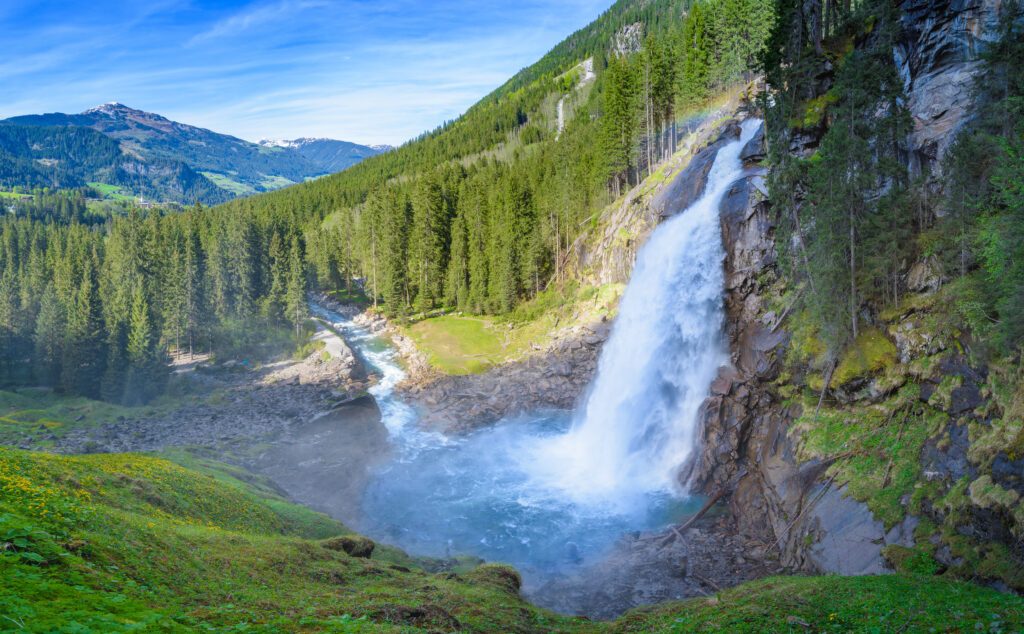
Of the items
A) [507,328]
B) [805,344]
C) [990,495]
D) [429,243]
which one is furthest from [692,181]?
[429,243]

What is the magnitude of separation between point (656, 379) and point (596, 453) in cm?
638

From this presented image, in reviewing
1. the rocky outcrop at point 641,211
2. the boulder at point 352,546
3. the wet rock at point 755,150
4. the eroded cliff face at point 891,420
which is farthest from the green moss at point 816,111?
the boulder at point 352,546

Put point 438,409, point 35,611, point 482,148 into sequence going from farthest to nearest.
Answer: point 482,148 < point 438,409 < point 35,611

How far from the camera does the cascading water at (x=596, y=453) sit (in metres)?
26.4

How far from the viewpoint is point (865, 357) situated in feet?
76.2

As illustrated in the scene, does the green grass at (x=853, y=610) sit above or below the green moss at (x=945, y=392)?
below

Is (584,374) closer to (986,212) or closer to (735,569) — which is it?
(735,569)

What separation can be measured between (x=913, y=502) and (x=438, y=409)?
108 ft

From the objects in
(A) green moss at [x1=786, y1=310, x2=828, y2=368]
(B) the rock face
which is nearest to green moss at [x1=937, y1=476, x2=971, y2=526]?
(A) green moss at [x1=786, y1=310, x2=828, y2=368]

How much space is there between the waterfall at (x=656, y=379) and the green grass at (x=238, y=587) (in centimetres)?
1389

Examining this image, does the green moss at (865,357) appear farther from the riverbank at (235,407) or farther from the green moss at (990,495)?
the riverbank at (235,407)

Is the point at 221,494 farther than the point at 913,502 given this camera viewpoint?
Yes

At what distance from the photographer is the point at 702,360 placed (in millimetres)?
32625

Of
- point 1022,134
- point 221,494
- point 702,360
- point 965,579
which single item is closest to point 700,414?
point 702,360
